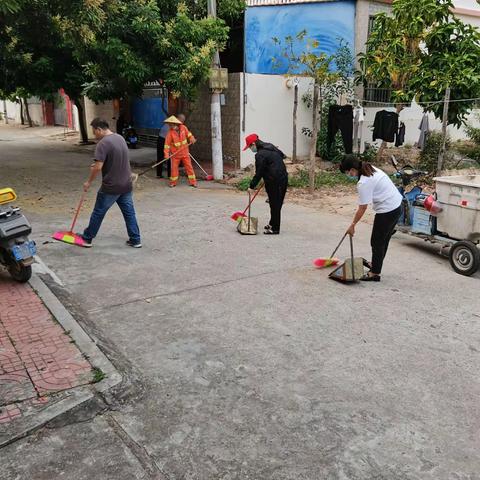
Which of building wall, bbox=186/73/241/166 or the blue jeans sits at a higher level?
building wall, bbox=186/73/241/166

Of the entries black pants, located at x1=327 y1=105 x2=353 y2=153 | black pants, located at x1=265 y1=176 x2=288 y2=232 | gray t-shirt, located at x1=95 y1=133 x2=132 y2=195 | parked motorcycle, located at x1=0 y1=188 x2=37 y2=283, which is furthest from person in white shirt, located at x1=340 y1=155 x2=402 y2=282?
Result: black pants, located at x1=327 y1=105 x2=353 y2=153

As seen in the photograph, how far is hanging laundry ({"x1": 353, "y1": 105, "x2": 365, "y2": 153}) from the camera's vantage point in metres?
12.9

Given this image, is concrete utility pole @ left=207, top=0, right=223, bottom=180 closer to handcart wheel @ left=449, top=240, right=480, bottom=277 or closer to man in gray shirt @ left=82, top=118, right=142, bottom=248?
man in gray shirt @ left=82, top=118, right=142, bottom=248

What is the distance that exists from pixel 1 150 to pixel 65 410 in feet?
57.8

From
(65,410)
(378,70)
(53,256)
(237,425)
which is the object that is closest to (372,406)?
(237,425)

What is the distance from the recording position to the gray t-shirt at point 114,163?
6.61m

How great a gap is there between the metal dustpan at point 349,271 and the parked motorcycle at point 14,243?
3368 millimetres

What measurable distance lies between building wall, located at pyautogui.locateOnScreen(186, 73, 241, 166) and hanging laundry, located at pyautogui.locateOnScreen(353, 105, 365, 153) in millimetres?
3011

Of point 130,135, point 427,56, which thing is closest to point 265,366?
point 427,56

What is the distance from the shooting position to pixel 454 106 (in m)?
11.6

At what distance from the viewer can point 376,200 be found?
229 inches

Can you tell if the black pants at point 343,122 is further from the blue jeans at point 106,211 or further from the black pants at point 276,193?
the blue jeans at point 106,211

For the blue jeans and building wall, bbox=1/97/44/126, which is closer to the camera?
the blue jeans

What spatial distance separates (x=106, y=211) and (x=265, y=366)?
376 centimetres
